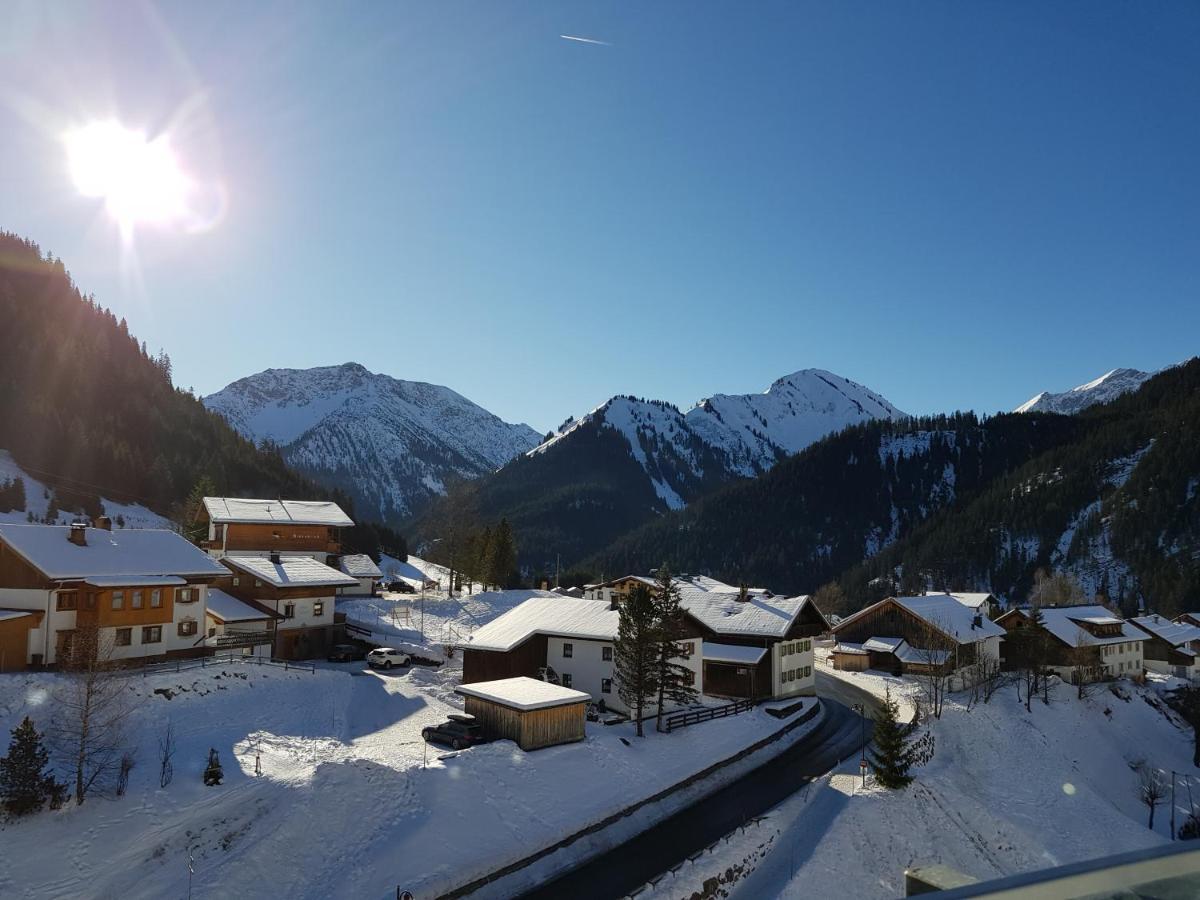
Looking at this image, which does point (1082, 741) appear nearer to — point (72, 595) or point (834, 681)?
point (834, 681)

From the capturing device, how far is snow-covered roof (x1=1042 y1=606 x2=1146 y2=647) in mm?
79688

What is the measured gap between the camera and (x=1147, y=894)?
326cm

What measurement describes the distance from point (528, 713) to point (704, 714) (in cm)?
1607

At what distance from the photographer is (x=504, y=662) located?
51.8 metres

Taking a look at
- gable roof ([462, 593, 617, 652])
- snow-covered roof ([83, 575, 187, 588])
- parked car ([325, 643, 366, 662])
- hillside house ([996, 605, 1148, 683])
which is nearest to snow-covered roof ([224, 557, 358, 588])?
parked car ([325, 643, 366, 662])

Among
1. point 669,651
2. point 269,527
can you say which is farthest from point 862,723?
point 269,527

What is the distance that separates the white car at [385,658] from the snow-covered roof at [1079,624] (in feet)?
224

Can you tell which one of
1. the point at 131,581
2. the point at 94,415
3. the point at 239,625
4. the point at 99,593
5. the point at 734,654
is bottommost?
the point at 734,654

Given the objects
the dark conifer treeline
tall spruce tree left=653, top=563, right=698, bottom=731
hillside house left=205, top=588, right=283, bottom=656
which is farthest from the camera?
the dark conifer treeline

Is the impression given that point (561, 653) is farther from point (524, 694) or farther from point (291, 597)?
point (291, 597)

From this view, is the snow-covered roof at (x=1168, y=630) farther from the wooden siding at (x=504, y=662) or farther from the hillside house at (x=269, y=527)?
the hillside house at (x=269, y=527)

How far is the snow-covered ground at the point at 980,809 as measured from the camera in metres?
29.3

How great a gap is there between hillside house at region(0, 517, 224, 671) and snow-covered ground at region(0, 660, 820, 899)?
4697 millimetres

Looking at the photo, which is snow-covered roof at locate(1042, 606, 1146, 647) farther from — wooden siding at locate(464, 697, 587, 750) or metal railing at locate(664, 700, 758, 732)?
wooden siding at locate(464, 697, 587, 750)
